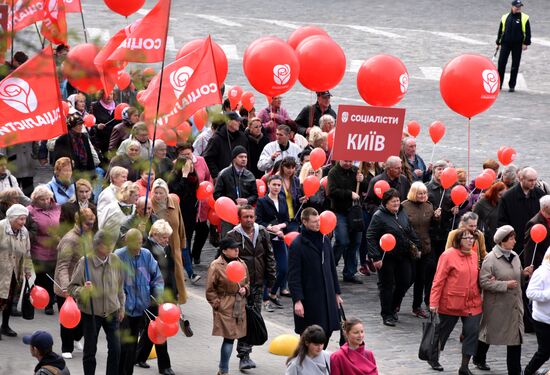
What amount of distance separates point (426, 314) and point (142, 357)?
376 cm

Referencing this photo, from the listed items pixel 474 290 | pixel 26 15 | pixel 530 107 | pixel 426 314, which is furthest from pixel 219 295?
pixel 530 107

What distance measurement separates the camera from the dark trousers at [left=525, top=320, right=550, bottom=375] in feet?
39.8

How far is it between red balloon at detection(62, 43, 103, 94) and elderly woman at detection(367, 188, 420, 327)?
9133 mm

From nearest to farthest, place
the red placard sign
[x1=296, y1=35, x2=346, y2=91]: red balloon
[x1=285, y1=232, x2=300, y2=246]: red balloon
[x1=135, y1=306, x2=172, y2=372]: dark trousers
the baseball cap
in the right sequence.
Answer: the baseball cap < [x1=135, y1=306, x2=172, y2=372]: dark trousers < [x1=285, y1=232, x2=300, y2=246]: red balloon < the red placard sign < [x1=296, y1=35, x2=346, y2=91]: red balloon

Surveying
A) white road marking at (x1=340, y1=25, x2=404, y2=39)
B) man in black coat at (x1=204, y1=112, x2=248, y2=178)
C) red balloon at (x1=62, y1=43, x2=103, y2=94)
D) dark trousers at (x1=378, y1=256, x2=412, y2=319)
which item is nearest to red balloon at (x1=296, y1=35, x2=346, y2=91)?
man in black coat at (x1=204, y1=112, x2=248, y2=178)

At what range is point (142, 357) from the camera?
1210 cm

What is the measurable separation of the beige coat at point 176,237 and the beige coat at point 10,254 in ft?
4.83

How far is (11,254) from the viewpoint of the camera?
12.4 meters

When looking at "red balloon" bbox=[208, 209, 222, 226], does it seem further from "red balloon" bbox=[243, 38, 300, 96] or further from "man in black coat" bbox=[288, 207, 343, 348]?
"man in black coat" bbox=[288, 207, 343, 348]

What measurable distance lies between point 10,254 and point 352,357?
389cm

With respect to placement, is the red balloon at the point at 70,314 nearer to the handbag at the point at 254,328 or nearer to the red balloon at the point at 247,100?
the handbag at the point at 254,328

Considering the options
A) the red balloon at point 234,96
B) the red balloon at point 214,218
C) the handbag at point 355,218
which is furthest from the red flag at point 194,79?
the red balloon at point 234,96

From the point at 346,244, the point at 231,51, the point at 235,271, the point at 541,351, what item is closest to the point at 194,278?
the point at 346,244

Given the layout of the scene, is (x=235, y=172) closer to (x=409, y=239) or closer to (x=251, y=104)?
(x=409, y=239)
